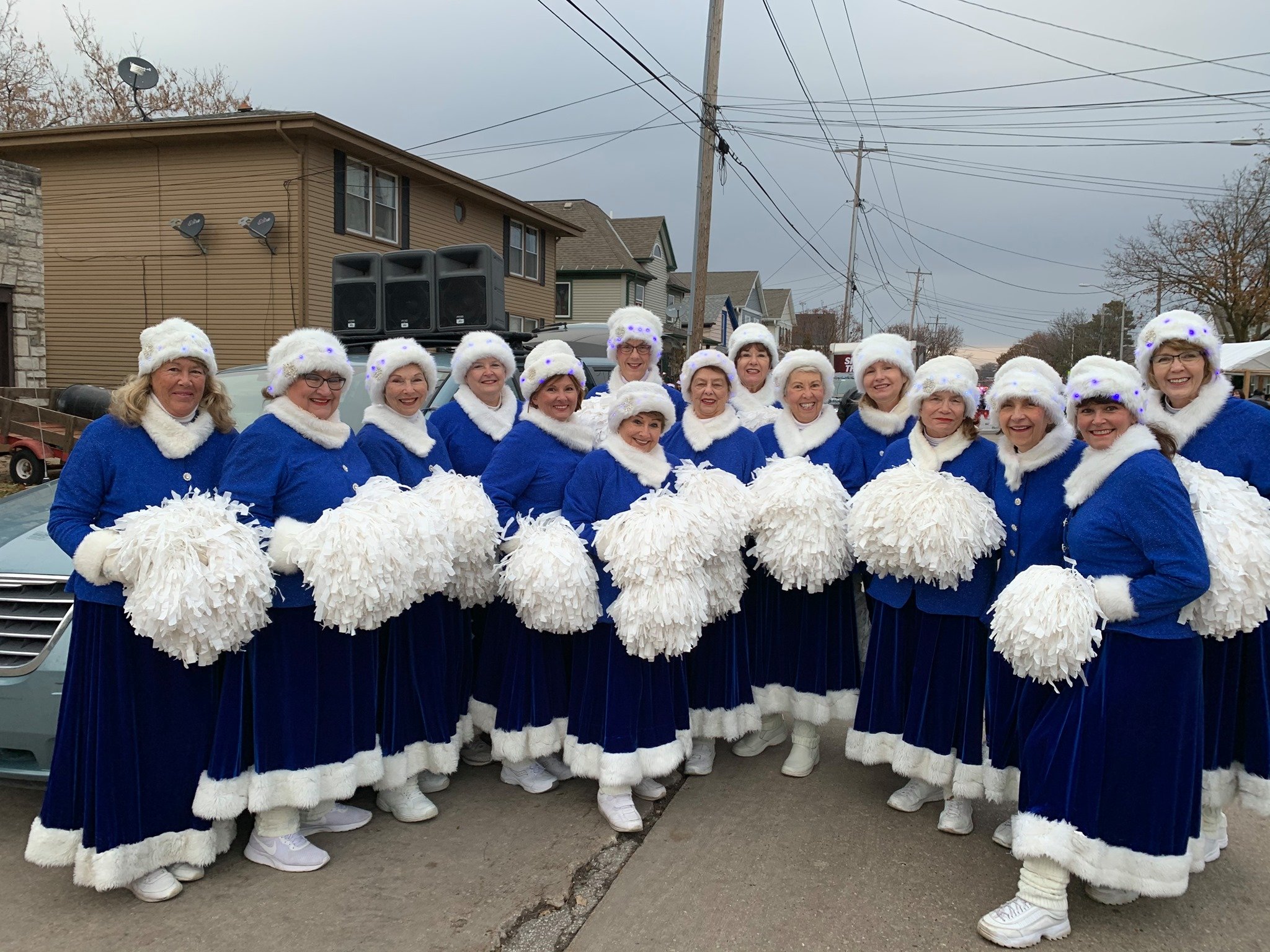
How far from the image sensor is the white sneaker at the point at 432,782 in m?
4.00

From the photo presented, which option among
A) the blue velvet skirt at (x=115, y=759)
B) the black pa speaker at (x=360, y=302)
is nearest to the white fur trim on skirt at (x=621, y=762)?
the blue velvet skirt at (x=115, y=759)

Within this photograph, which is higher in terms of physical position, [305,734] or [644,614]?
[644,614]

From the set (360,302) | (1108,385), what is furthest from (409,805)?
(360,302)

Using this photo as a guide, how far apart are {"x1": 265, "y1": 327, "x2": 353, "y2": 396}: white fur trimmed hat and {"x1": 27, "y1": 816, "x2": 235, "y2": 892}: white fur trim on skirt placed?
1.64 m

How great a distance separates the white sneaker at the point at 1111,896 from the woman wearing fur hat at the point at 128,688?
3.17 m

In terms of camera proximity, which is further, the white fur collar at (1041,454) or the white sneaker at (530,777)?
the white sneaker at (530,777)

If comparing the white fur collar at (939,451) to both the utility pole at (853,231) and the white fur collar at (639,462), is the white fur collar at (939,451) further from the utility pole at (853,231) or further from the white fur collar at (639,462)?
the utility pole at (853,231)

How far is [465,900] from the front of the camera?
3121mm

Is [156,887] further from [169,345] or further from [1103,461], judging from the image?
[1103,461]

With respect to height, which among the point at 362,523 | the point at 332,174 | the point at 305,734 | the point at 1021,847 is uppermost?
the point at 332,174

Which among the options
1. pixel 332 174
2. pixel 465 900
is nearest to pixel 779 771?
pixel 465 900

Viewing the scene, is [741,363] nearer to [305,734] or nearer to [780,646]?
[780,646]

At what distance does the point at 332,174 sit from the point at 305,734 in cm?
1708

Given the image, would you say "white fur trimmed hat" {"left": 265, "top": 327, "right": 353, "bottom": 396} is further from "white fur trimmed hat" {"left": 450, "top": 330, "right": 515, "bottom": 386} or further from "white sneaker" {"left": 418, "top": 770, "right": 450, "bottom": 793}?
"white sneaker" {"left": 418, "top": 770, "right": 450, "bottom": 793}
